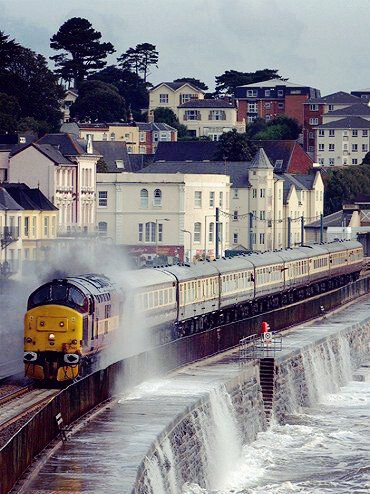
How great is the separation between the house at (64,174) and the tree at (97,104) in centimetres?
7589

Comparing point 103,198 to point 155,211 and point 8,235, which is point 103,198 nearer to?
point 155,211

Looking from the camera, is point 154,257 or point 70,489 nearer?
point 70,489

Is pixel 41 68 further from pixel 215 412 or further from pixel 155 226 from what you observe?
pixel 215 412

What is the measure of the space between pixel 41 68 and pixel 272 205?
38.8 meters

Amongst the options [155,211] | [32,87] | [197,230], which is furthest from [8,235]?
[32,87]

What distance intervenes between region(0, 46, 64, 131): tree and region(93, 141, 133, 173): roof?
Answer: 10701 mm

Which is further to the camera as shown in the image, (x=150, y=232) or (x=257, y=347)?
(x=150, y=232)

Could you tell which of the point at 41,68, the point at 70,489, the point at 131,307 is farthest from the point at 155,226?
the point at 70,489

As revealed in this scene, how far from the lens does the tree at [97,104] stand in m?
186

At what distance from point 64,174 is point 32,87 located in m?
58.0

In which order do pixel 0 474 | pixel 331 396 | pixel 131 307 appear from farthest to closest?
pixel 331 396, pixel 131 307, pixel 0 474

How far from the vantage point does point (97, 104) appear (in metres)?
188

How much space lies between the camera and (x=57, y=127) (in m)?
155

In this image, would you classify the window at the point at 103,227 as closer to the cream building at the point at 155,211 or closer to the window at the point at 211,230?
the cream building at the point at 155,211
